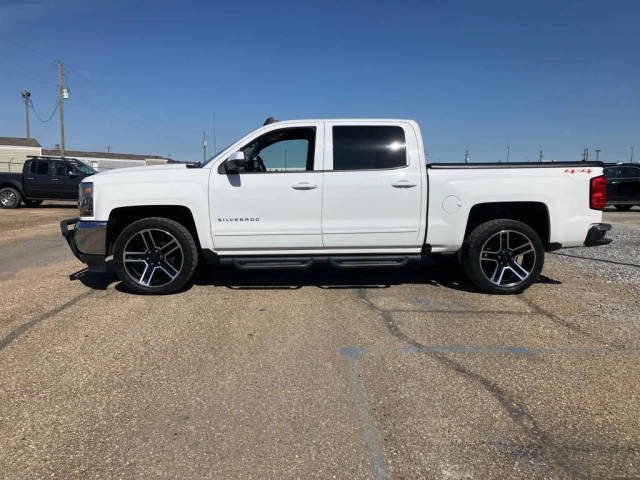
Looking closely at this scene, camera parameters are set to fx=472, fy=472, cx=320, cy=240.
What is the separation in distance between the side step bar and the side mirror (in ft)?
3.27

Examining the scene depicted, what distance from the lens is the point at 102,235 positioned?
17.3 feet

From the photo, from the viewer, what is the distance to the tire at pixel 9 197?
1781cm

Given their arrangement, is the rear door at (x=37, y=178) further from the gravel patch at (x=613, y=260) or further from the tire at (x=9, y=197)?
the gravel patch at (x=613, y=260)

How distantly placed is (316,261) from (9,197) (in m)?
17.2

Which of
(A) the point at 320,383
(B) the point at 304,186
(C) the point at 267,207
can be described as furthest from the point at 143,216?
(A) the point at 320,383

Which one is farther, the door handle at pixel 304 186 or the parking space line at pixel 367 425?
the door handle at pixel 304 186

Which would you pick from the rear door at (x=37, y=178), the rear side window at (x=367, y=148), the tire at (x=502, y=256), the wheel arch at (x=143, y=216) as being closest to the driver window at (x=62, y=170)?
the rear door at (x=37, y=178)

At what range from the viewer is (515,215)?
228 inches

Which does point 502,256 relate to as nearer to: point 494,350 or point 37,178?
point 494,350

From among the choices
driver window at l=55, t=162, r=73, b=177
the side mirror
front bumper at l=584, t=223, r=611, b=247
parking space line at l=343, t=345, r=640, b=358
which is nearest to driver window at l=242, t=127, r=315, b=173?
the side mirror

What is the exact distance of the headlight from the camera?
5.31 meters

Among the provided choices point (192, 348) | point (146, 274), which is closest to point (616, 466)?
point (192, 348)

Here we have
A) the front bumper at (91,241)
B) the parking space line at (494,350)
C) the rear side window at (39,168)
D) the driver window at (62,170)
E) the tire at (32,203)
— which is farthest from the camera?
the tire at (32,203)

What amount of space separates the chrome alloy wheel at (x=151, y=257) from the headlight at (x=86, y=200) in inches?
22.0
